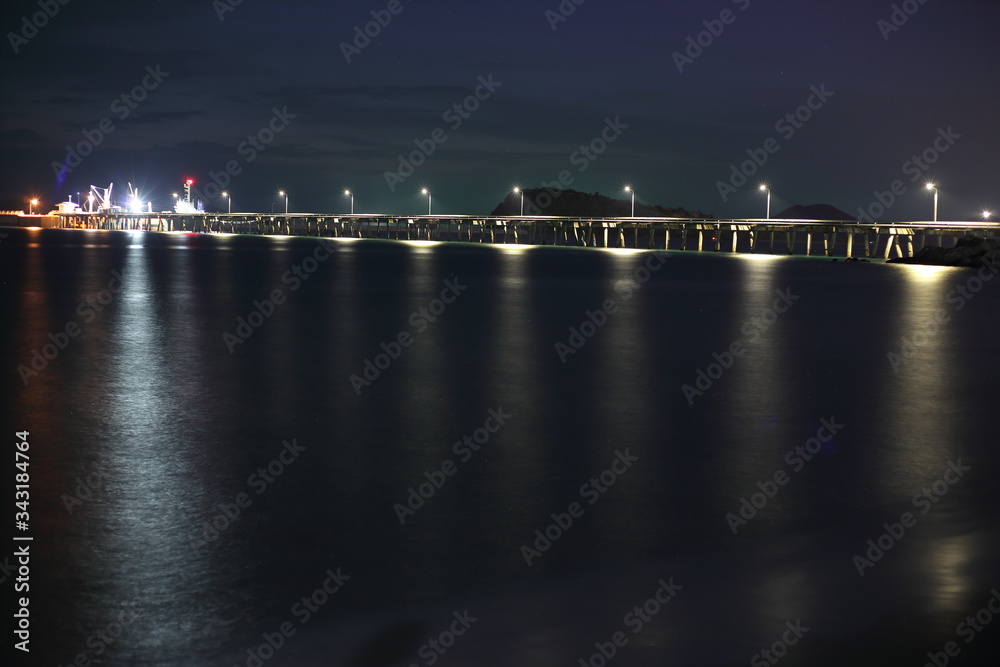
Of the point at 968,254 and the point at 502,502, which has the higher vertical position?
the point at 968,254

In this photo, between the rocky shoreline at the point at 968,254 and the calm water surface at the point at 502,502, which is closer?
the calm water surface at the point at 502,502

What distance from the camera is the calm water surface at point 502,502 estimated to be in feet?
15.9

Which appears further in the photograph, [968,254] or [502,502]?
[968,254]

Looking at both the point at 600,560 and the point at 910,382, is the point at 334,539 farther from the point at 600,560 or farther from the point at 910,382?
the point at 910,382

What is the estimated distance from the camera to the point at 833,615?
512 cm

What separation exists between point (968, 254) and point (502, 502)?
206ft

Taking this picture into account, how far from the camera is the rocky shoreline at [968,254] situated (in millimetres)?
59375

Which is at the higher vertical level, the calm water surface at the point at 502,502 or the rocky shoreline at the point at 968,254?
the rocky shoreline at the point at 968,254

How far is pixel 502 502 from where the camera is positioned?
23.1 ft

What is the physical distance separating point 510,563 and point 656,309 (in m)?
20.6

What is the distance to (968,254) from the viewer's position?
202 ft

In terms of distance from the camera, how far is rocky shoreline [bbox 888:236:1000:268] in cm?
5938

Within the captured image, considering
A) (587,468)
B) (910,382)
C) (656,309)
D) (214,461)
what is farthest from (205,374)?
(656,309)

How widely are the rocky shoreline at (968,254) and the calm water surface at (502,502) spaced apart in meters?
48.9
